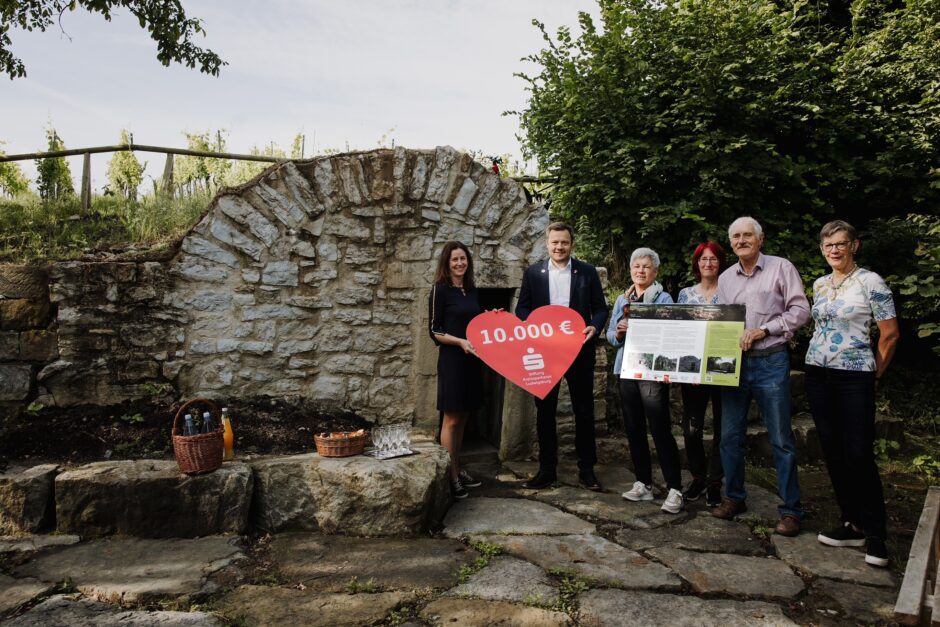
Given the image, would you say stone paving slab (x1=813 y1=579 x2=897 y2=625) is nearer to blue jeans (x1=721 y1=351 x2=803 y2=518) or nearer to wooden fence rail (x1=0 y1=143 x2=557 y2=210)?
blue jeans (x1=721 y1=351 x2=803 y2=518)

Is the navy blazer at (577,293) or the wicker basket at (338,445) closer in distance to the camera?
the wicker basket at (338,445)

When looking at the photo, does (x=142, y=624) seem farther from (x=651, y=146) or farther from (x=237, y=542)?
(x=651, y=146)

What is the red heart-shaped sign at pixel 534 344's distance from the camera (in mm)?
3906

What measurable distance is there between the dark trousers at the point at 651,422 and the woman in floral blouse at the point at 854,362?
0.87m

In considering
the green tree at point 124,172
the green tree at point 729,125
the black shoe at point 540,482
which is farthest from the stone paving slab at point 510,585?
the green tree at point 124,172

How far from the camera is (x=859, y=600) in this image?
106 inches

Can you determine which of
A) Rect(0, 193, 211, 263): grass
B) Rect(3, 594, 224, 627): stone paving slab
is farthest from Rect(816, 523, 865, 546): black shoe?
Rect(0, 193, 211, 263): grass

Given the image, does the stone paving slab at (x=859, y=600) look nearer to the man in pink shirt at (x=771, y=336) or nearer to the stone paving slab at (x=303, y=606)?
the man in pink shirt at (x=771, y=336)

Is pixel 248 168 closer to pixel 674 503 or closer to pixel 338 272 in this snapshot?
pixel 338 272

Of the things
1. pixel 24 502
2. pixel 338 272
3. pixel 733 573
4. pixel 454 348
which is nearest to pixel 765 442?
pixel 733 573

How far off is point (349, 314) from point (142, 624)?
272 centimetres

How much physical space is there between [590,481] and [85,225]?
5.62m

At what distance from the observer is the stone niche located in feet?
14.0

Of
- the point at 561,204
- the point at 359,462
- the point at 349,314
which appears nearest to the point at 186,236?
the point at 349,314
